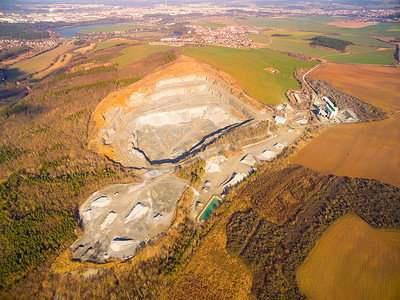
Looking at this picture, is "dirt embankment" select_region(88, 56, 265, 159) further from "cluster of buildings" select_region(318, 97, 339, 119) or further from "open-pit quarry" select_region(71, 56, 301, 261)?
"cluster of buildings" select_region(318, 97, 339, 119)

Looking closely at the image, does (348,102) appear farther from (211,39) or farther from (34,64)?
(34,64)

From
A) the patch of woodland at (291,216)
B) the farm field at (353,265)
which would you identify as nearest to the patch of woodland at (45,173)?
the patch of woodland at (291,216)

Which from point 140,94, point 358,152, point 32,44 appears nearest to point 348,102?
point 358,152

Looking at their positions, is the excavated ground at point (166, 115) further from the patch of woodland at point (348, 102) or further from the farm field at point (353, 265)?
the patch of woodland at point (348, 102)

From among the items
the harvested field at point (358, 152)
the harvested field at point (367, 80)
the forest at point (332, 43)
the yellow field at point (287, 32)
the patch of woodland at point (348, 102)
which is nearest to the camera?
the harvested field at point (358, 152)

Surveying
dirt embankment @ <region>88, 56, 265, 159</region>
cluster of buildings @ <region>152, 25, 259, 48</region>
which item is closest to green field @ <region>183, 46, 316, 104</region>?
dirt embankment @ <region>88, 56, 265, 159</region>

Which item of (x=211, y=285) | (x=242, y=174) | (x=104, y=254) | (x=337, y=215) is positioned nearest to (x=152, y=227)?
(x=104, y=254)
